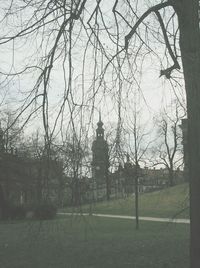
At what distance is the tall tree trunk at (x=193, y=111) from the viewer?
9023 mm

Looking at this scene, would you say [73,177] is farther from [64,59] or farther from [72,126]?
[64,59]

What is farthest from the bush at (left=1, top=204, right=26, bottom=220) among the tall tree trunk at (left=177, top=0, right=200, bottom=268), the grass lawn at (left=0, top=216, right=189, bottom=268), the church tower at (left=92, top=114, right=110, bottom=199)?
the tall tree trunk at (left=177, top=0, right=200, bottom=268)

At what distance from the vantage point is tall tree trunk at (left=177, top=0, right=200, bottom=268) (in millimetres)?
9023

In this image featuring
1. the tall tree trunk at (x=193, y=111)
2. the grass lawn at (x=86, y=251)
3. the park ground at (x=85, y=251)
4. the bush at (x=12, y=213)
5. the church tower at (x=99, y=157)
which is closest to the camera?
the tall tree trunk at (x=193, y=111)

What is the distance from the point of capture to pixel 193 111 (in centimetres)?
912

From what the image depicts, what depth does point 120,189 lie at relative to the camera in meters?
23.3

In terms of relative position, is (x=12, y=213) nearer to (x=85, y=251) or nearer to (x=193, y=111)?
(x=85, y=251)

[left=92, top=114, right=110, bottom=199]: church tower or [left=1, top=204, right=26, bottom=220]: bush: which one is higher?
[left=92, top=114, right=110, bottom=199]: church tower

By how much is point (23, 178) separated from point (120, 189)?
2440 cm

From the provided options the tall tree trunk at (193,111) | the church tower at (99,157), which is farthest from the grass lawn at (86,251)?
the tall tree trunk at (193,111)

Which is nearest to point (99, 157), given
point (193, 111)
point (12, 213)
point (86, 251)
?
point (193, 111)

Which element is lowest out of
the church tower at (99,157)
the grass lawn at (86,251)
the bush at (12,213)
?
the grass lawn at (86,251)

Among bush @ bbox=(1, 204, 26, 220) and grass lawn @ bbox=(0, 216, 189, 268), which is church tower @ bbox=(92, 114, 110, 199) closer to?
grass lawn @ bbox=(0, 216, 189, 268)

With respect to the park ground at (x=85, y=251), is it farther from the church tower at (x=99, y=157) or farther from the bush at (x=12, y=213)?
the bush at (x=12, y=213)
